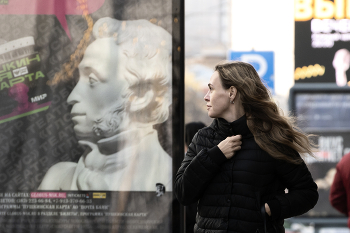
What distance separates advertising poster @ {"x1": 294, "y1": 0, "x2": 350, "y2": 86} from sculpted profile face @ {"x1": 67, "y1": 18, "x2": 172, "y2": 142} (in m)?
3.10

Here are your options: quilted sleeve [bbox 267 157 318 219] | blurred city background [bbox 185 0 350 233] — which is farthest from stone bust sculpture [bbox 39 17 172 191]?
blurred city background [bbox 185 0 350 233]

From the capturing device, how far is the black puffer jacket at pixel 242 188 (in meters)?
1.88

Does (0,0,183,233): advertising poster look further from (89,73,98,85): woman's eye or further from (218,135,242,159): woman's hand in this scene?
(218,135,242,159): woman's hand

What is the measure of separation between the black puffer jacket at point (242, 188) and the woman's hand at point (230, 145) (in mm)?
25

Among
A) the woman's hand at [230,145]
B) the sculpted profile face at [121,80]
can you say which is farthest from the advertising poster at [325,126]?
the woman's hand at [230,145]

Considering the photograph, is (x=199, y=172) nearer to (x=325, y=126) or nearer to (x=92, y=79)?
(x=92, y=79)

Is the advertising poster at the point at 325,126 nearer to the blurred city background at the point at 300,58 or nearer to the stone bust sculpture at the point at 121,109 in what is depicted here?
the blurred city background at the point at 300,58

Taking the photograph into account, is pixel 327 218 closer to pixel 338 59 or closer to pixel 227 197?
pixel 338 59

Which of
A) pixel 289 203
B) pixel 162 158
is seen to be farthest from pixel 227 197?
pixel 162 158

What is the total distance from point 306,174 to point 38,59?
2.01 m

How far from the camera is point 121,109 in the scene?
Answer: 278 cm

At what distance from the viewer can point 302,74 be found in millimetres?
5301

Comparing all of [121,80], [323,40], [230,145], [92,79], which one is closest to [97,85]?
[92,79]

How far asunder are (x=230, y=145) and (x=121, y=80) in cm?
118
